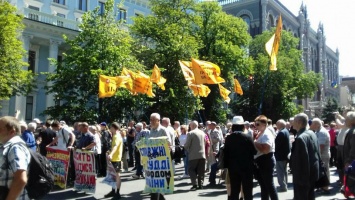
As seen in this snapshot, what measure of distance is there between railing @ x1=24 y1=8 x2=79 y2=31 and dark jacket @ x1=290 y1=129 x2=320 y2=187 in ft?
88.8

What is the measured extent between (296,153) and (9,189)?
14.1 ft

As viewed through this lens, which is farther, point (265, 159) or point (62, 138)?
point (62, 138)

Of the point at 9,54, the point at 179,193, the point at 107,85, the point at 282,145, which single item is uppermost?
the point at 9,54

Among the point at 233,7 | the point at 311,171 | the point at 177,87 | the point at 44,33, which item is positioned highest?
the point at 233,7

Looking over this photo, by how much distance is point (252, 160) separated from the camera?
6.86m

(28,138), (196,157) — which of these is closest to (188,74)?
(196,157)

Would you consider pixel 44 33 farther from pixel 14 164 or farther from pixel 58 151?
pixel 14 164

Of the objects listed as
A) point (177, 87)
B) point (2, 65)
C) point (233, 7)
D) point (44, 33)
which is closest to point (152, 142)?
point (2, 65)

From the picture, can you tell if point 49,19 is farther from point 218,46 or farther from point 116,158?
point 116,158

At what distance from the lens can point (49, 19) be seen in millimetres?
30125

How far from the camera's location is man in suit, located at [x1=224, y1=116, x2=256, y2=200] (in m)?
6.78

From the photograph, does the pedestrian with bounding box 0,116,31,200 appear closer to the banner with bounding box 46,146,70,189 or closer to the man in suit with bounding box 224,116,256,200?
the man in suit with bounding box 224,116,256,200

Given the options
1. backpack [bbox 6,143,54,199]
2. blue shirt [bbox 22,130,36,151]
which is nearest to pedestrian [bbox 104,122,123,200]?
blue shirt [bbox 22,130,36,151]

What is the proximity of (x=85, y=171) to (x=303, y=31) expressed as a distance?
6537 cm
